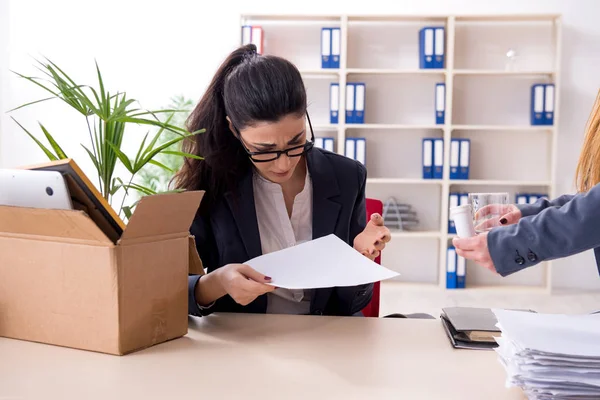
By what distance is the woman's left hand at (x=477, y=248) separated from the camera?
1187mm

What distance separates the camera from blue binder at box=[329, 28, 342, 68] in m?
4.57

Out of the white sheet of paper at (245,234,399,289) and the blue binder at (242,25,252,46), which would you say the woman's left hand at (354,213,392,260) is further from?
the blue binder at (242,25,252,46)

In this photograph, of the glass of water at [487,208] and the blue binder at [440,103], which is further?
the blue binder at [440,103]

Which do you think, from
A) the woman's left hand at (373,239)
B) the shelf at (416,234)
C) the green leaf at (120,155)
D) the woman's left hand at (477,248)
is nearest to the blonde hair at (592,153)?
the woman's left hand at (477,248)

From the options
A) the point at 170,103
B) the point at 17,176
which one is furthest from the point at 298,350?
the point at 170,103

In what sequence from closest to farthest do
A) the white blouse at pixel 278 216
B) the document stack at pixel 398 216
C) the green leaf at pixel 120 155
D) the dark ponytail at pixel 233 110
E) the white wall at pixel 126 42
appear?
the green leaf at pixel 120 155
the dark ponytail at pixel 233 110
the white blouse at pixel 278 216
the document stack at pixel 398 216
the white wall at pixel 126 42

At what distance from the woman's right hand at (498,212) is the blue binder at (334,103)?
3175 mm

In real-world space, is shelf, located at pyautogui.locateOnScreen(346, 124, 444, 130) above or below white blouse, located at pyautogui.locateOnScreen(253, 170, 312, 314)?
above

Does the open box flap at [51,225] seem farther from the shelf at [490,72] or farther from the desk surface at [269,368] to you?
the shelf at [490,72]

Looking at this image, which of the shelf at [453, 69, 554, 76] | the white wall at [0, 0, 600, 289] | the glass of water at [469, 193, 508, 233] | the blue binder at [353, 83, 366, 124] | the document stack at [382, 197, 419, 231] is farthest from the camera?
the white wall at [0, 0, 600, 289]

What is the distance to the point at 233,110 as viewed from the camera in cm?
160

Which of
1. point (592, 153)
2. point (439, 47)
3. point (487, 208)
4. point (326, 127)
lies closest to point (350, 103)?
point (326, 127)

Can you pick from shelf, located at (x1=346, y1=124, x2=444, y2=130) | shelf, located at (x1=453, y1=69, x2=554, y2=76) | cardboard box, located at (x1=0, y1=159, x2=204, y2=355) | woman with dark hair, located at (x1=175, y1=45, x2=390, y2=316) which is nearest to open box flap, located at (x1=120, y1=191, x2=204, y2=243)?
cardboard box, located at (x1=0, y1=159, x2=204, y2=355)

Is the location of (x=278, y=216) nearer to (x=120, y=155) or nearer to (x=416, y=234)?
(x=120, y=155)
